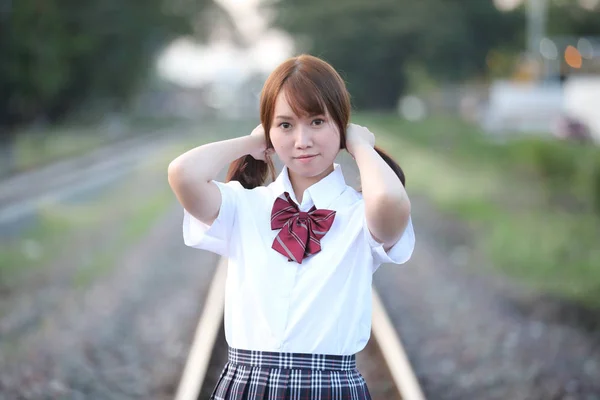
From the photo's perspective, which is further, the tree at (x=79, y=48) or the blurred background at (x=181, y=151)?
the tree at (x=79, y=48)

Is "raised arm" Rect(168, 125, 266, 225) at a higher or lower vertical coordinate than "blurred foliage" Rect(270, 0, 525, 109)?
higher

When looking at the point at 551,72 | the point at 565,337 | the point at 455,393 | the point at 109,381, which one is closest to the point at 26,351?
the point at 109,381

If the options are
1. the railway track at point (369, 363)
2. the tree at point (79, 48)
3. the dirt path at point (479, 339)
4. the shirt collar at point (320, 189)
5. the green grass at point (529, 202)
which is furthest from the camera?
the tree at point (79, 48)

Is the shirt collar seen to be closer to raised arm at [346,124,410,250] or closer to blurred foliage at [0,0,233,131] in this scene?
raised arm at [346,124,410,250]

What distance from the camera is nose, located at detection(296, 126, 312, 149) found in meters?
2.05

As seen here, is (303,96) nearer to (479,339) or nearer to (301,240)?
(301,240)

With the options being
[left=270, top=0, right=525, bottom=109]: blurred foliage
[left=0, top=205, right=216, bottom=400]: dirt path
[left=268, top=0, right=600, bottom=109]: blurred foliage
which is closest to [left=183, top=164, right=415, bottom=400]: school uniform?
[left=0, top=205, right=216, bottom=400]: dirt path

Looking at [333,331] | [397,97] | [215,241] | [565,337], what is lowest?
[397,97]

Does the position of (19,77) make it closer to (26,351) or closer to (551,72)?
(26,351)

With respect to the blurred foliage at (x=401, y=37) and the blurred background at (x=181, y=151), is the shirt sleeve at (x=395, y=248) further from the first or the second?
the blurred foliage at (x=401, y=37)

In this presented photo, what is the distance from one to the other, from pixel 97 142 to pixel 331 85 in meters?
28.4

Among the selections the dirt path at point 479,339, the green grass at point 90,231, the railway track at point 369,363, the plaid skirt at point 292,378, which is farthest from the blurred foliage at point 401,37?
the plaid skirt at point 292,378

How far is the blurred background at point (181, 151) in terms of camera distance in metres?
6.30

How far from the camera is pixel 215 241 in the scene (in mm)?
2125
